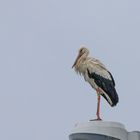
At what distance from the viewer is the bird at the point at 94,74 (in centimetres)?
2012

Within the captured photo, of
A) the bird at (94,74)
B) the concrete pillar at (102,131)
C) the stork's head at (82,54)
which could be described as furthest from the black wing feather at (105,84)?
the concrete pillar at (102,131)

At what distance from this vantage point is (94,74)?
66.6ft

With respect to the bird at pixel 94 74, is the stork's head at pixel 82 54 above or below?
above

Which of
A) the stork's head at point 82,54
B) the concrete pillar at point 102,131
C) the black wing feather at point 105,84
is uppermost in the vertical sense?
the stork's head at point 82,54

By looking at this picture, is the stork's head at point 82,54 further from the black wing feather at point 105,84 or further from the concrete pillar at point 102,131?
the concrete pillar at point 102,131

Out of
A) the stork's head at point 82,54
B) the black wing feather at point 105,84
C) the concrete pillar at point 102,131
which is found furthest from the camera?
the stork's head at point 82,54

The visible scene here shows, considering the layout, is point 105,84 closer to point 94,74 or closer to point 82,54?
point 94,74

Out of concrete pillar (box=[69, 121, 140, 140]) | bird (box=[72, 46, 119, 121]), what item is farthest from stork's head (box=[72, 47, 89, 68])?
concrete pillar (box=[69, 121, 140, 140])

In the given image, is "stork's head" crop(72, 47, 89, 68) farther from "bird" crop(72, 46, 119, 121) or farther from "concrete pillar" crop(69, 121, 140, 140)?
"concrete pillar" crop(69, 121, 140, 140)

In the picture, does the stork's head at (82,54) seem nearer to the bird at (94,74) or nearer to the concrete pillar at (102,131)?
the bird at (94,74)

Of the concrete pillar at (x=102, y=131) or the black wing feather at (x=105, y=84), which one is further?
the black wing feather at (x=105, y=84)

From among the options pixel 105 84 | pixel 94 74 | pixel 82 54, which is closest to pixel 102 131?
pixel 105 84

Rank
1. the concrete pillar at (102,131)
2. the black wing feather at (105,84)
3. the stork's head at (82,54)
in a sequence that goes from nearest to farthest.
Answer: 1. the concrete pillar at (102,131)
2. the black wing feather at (105,84)
3. the stork's head at (82,54)

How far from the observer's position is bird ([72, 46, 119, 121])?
20125mm
